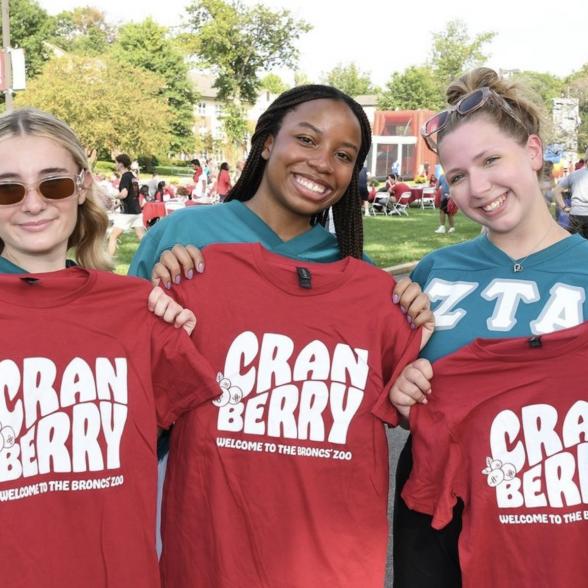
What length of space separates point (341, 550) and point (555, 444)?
0.74 meters

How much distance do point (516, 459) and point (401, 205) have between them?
1031 inches

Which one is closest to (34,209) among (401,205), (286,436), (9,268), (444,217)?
(9,268)

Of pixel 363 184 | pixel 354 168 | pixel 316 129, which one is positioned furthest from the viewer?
pixel 363 184

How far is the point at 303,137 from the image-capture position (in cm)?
262

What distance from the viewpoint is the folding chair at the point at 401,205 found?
26.6 m

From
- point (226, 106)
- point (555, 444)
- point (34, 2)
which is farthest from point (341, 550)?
point (34, 2)

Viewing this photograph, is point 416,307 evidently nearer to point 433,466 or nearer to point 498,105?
point 433,466

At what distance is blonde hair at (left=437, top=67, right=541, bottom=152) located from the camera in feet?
7.89

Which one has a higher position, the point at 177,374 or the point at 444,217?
the point at 444,217

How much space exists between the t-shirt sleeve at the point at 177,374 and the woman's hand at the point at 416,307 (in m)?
0.65

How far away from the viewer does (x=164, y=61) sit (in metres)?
70.7

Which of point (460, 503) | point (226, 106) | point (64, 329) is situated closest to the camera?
point (64, 329)

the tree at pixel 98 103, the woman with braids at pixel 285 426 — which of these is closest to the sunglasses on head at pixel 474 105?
the woman with braids at pixel 285 426

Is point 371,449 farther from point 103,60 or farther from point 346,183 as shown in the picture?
point 103,60
